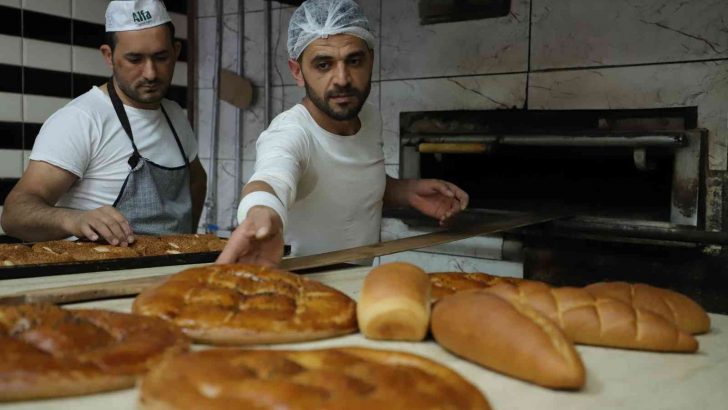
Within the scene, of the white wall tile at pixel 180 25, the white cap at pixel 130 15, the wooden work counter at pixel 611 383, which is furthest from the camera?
the white wall tile at pixel 180 25

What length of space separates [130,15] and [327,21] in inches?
41.6

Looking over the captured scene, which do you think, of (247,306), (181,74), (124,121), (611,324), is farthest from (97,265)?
(181,74)

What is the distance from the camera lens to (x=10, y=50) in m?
3.52

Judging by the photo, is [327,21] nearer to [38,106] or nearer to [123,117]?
[123,117]

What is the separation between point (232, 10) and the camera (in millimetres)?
4246

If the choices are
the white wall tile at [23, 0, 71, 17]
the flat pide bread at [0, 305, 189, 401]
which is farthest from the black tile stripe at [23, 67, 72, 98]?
the flat pide bread at [0, 305, 189, 401]

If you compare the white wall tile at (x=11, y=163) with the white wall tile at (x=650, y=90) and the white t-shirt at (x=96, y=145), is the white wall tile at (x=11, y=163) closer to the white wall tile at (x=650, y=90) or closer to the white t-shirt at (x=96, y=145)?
the white t-shirt at (x=96, y=145)

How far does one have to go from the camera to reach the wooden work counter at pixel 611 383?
3.04ft

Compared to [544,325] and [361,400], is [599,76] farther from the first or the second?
[361,400]

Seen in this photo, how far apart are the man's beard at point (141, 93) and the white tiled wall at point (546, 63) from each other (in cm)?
117

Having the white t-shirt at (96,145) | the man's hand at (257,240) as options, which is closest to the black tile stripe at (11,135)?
the white t-shirt at (96,145)

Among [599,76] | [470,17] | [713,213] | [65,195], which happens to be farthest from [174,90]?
[713,213]

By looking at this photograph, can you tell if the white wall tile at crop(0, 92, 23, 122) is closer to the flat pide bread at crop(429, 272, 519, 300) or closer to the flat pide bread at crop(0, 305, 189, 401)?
the flat pide bread at crop(0, 305, 189, 401)

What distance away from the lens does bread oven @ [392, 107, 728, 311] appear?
266cm
